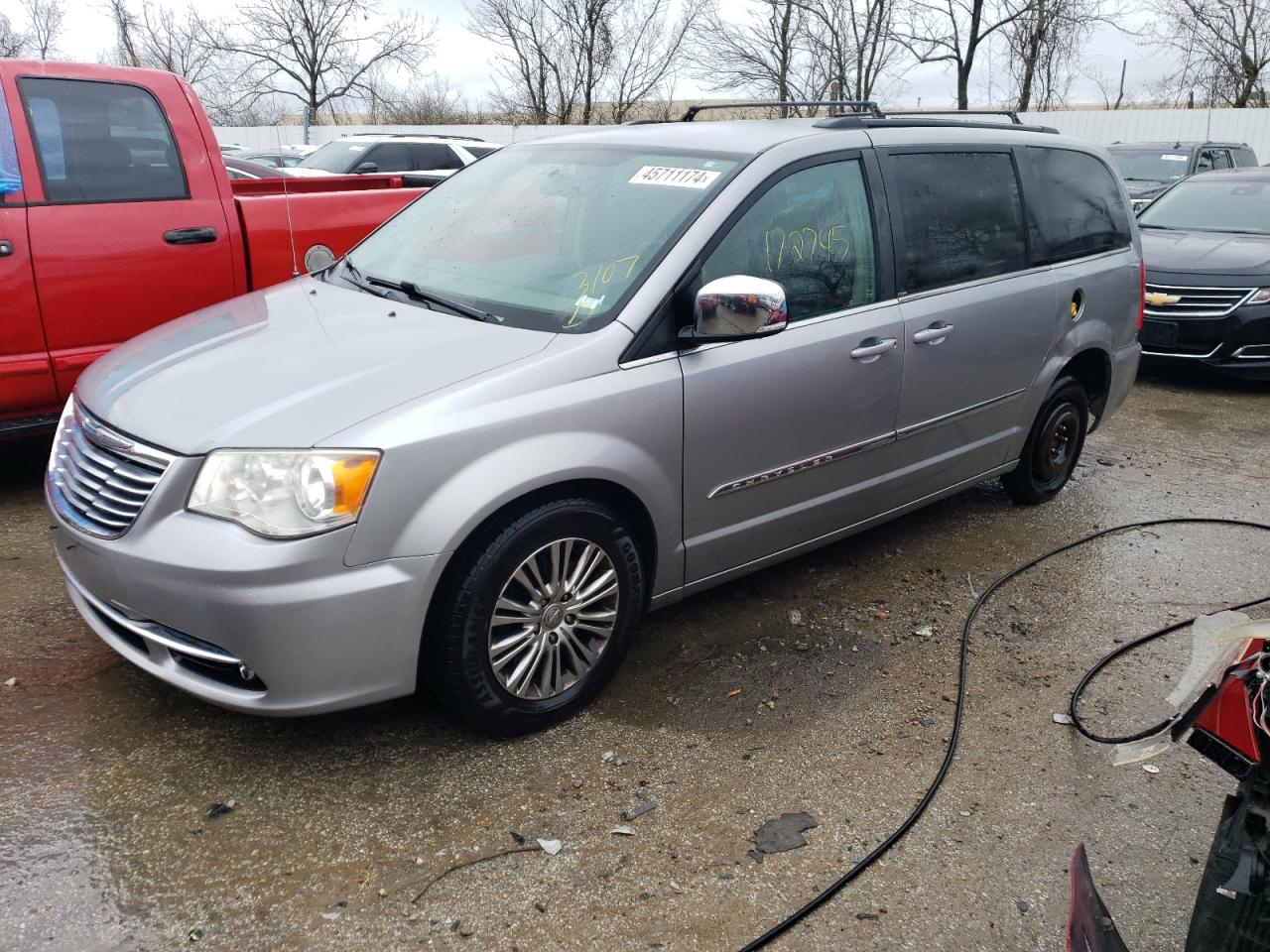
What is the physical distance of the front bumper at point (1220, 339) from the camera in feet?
25.9

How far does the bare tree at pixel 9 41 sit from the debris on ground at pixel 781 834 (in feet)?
116

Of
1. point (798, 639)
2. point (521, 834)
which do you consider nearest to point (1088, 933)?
point (521, 834)

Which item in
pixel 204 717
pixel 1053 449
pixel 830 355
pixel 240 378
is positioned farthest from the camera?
pixel 1053 449

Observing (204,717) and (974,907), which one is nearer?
(974,907)

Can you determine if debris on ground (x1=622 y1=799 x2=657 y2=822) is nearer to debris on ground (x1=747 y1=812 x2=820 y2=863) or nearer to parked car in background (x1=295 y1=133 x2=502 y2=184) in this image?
debris on ground (x1=747 y1=812 x2=820 y2=863)

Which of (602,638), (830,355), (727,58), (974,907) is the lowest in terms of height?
(974,907)

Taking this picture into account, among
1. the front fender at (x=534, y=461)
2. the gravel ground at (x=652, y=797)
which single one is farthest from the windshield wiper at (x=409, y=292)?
the gravel ground at (x=652, y=797)

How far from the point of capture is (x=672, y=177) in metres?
3.64

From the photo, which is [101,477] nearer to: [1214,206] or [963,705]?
[963,705]

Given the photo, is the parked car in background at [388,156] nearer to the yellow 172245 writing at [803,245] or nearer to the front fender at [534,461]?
the yellow 172245 writing at [803,245]

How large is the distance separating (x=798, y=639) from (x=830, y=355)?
3.44ft

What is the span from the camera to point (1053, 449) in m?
5.33

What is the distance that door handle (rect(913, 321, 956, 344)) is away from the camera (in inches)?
159

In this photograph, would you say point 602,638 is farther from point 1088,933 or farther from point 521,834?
point 1088,933
